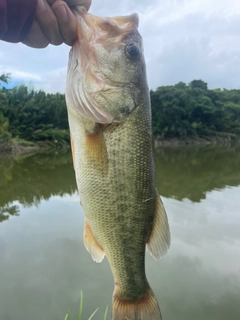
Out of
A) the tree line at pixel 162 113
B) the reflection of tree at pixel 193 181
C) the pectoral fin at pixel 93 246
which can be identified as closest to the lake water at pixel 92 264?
the reflection of tree at pixel 193 181

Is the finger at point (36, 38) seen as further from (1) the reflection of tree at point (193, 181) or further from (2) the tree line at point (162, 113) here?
(2) the tree line at point (162, 113)

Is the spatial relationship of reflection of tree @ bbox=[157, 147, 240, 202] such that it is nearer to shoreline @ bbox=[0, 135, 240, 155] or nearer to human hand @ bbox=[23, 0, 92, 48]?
shoreline @ bbox=[0, 135, 240, 155]

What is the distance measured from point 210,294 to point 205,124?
45.1m

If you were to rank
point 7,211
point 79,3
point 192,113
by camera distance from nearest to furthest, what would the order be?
point 79,3
point 7,211
point 192,113

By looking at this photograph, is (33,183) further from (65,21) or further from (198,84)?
(198,84)

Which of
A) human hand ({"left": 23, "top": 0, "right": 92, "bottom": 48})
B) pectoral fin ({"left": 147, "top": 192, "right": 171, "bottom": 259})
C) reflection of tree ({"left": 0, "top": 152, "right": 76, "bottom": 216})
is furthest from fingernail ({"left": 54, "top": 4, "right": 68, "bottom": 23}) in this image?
reflection of tree ({"left": 0, "top": 152, "right": 76, "bottom": 216})

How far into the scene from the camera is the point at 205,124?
156 feet

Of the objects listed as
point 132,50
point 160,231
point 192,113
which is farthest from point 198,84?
point 160,231

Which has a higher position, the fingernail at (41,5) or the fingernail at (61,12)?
the fingernail at (41,5)

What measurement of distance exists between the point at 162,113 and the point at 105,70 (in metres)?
42.7

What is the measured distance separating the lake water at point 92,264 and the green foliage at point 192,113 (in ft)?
111

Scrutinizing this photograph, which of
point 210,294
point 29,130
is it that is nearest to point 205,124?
point 29,130

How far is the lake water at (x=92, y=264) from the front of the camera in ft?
13.9

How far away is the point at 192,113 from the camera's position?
152 ft
